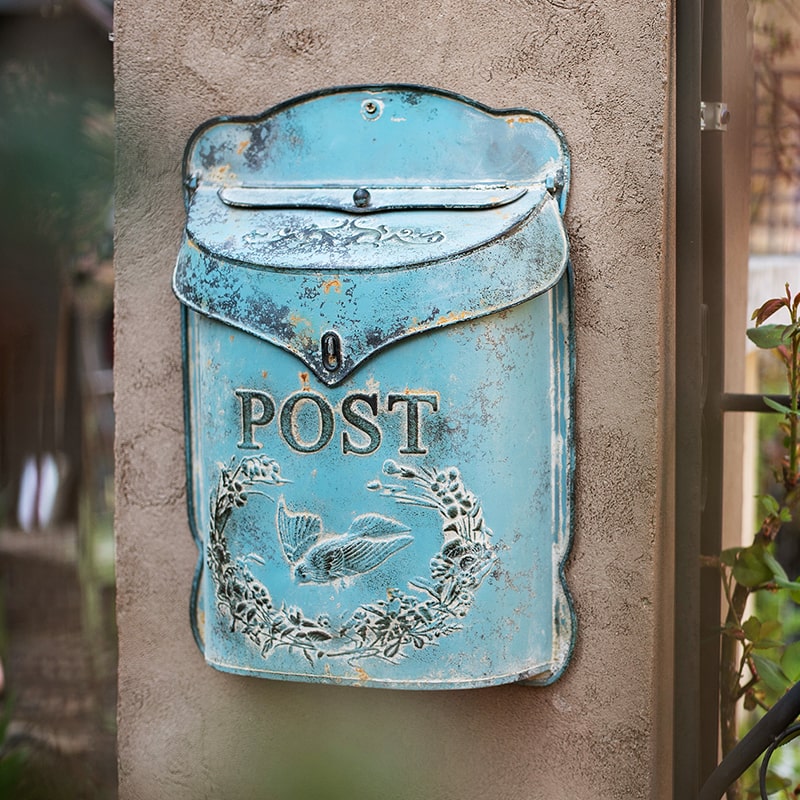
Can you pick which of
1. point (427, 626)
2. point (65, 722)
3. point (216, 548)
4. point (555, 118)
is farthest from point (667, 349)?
point (65, 722)

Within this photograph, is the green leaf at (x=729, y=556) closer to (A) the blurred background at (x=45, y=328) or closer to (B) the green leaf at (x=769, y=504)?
(B) the green leaf at (x=769, y=504)

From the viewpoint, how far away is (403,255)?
134cm

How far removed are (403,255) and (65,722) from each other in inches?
32.0

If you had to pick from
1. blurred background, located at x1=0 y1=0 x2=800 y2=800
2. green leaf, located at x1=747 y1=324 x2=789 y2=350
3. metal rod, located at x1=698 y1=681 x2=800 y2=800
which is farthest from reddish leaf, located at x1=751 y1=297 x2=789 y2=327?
blurred background, located at x1=0 y1=0 x2=800 y2=800

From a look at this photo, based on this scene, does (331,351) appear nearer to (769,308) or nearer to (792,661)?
(769,308)

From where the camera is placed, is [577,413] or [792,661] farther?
[792,661]

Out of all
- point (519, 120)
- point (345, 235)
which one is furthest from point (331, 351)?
point (519, 120)

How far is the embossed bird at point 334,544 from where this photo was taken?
53.9 inches

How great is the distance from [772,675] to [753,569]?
6.8 inches

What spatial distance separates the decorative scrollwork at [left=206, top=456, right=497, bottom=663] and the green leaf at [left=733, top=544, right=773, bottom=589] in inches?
20.8

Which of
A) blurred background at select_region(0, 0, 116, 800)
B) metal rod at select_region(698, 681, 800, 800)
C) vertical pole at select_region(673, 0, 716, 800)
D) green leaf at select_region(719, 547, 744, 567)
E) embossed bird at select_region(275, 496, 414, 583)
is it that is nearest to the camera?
blurred background at select_region(0, 0, 116, 800)

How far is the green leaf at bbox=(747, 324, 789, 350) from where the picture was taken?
1590mm

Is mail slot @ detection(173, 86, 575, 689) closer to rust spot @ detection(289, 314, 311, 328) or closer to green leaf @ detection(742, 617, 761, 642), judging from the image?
rust spot @ detection(289, 314, 311, 328)

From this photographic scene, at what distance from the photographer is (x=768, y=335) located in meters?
1.60
